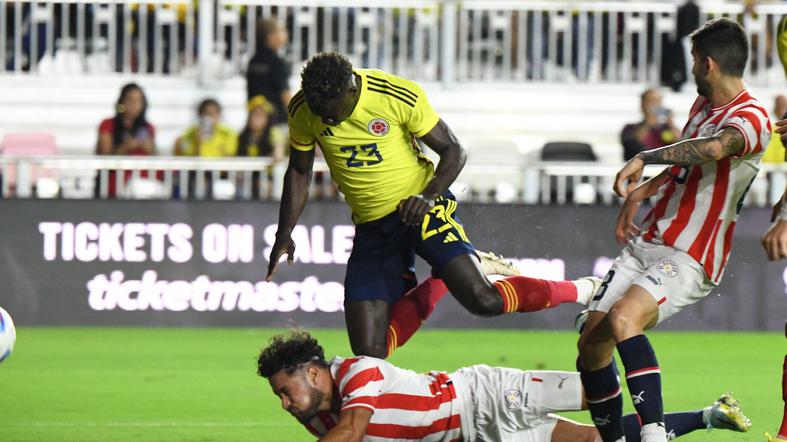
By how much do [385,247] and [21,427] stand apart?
2385 mm

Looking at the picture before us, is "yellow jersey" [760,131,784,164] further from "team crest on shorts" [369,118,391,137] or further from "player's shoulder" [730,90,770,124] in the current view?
"player's shoulder" [730,90,770,124]

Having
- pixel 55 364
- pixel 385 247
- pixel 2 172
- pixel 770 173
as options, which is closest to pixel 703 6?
pixel 770 173

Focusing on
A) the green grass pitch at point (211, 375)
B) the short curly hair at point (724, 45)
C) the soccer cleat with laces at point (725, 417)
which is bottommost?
the green grass pitch at point (211, 375)

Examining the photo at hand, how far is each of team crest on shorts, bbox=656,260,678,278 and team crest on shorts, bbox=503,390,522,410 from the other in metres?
0.92

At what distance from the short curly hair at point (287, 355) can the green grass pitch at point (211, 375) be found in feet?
5.88

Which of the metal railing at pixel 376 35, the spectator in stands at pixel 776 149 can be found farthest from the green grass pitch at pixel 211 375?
the metal railing at pixel 376 35

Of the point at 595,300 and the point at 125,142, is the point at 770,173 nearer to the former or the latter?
the point at 125,142

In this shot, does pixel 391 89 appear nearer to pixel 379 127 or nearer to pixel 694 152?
pixel 379 127

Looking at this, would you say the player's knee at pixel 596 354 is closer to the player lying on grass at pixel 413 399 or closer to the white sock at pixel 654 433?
the player lying on grass at pixel 413 399

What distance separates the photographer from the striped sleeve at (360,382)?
20.5 feet

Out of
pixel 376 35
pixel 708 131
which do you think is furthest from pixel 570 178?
pixel 708 131

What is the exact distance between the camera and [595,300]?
23.4ft

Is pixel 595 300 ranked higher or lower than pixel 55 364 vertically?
higher

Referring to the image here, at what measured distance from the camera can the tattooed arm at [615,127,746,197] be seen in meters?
6.70
